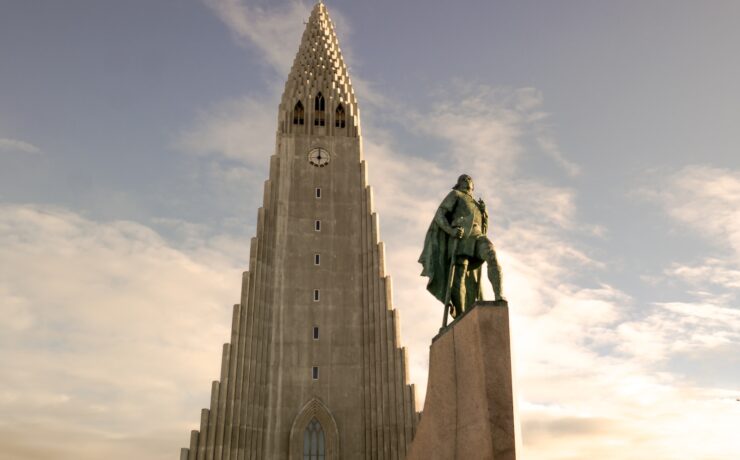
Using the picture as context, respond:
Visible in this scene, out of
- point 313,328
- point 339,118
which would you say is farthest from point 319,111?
point 313,328

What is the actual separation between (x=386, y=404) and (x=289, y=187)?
14342 mm

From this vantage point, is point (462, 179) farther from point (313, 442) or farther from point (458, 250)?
point (313, 442)

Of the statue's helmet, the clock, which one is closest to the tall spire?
the clock

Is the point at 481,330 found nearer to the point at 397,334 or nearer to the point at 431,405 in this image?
the point at 431,405

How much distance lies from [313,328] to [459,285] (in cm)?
2507

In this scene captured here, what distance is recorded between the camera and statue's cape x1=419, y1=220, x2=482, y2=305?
46.0 ft

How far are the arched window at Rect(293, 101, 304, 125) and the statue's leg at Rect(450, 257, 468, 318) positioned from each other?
31938mm

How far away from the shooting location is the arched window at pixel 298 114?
145 ft

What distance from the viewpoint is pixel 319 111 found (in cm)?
4509

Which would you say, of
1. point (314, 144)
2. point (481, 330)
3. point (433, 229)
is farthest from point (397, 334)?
point (481, 330)

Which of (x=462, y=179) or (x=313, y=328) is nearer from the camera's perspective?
(x=462, y=179)

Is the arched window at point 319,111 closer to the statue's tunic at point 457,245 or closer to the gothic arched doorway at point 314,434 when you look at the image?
the gothic arched doorway at point 314,434

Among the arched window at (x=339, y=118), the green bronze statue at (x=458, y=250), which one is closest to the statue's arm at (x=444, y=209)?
the green bronze statue at (x=458, y=250)

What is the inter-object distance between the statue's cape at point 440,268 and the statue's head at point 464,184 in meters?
0.93
